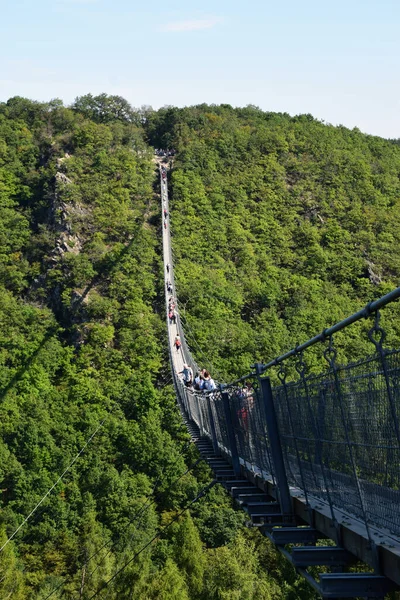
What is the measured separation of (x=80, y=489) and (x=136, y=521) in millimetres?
3254

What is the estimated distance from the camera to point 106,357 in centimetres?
4366

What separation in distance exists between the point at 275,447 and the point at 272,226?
51152 millimetres

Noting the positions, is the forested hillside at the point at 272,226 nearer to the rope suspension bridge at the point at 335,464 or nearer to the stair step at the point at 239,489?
the stair step at the point at 239,489

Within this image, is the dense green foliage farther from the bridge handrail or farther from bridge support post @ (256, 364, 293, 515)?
the bridge handrail

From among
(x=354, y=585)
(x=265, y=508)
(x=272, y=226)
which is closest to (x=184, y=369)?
(x=265, y=508)

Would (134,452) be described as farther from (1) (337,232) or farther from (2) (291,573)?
(1) (337,232)

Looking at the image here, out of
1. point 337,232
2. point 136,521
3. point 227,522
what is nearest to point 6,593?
point 136,521

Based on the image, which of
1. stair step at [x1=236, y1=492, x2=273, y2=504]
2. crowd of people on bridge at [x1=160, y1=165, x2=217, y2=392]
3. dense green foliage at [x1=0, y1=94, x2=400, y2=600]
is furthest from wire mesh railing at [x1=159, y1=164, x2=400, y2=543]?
dense green foliage at [x1=0, y1=94, x2=400, y2=600]

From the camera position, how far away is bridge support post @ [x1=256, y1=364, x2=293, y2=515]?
586 centimetres

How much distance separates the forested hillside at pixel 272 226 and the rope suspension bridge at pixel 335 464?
93.6ft

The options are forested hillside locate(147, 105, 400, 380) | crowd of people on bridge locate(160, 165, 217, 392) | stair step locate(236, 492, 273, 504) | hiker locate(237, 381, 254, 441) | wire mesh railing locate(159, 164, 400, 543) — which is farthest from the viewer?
forested hillside locate(147, 105, 400, 380)

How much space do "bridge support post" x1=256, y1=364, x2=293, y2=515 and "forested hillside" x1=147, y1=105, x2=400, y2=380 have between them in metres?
28.6

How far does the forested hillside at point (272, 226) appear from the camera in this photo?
46125 millimetres

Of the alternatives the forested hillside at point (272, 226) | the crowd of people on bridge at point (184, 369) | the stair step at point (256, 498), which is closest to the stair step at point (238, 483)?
the stair step at point (256, 498)
